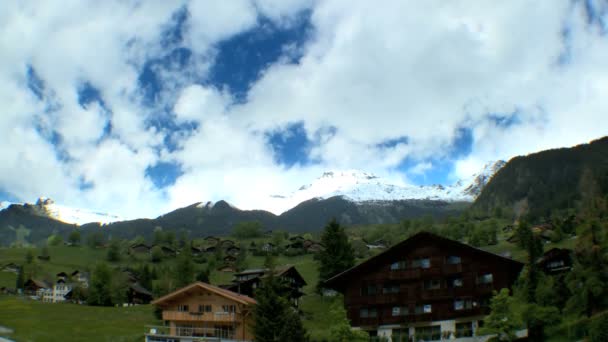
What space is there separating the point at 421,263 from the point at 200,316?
2775 centimetres

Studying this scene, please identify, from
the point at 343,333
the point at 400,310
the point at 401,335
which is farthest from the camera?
the point at 400,310

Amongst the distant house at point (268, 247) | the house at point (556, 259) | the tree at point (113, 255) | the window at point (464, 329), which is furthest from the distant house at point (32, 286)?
the house at point (556, 259)

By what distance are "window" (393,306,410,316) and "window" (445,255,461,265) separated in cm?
684

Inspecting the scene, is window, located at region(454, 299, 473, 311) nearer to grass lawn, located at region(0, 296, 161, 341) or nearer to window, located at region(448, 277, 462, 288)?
window, located at region(448, 277, 462, 288)

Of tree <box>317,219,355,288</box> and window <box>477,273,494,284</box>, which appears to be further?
tree <box>317,219,355,288</box>

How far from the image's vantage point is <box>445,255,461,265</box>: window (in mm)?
59188

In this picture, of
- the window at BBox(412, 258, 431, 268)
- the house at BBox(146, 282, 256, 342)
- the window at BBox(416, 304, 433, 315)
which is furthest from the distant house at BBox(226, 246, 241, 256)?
the window at BBox(416, 304, 433, 315)

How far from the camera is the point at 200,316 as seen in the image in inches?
2628

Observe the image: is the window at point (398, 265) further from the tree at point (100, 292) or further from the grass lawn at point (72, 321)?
the tree at point (100, 292)

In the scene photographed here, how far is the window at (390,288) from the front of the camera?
5957 centimetres

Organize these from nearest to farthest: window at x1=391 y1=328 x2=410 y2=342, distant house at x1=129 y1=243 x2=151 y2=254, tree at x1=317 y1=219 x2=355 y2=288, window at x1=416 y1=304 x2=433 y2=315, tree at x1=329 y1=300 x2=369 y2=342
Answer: tree at x1=329 y1=300 x2=369 y2=342 → window at x1=391 y1=328 x2=410 y2=342 → window at x1=416 y1=304 x2=433 y2=315 → tree at x1=317 y1=219 x2=355 y2=288 → distant house at x1=129 y1=243 x2=151 y2=254

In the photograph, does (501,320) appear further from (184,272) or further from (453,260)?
(184,272)

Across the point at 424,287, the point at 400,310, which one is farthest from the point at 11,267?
the point at 424,287

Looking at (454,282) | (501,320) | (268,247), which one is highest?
→ (268,247)
